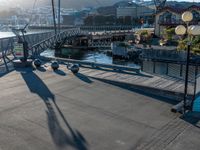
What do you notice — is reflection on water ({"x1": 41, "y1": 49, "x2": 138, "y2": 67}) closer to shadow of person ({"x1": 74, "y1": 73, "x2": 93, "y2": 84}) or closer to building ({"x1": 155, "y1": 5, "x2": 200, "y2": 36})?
building ({"x1": 155, "y1": 5, "x2": 200, "y2": 36})

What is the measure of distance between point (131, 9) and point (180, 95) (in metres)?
120

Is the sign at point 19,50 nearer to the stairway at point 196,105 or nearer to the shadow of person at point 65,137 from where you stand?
the shadow of person at point 65,137

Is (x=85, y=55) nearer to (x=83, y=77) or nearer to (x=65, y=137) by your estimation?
(x=83, y=77)

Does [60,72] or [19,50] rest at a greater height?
[19,50]

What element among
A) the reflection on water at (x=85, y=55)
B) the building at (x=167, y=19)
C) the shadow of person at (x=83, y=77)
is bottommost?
the reflection on water at (x=85, y=55)

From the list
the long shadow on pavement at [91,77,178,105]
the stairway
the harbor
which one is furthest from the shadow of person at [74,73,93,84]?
the stairway

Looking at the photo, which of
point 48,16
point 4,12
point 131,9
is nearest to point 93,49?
point 131,9

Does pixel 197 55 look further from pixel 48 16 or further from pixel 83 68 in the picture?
pixel 48 16

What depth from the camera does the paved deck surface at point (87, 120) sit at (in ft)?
27.5

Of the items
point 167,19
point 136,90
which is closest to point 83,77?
point 136,90

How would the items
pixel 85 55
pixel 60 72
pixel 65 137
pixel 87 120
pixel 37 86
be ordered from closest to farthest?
pixel 65 137 < pixel 87 120 < pixel 37 86 < pixel 60 72 < pixel 85 55

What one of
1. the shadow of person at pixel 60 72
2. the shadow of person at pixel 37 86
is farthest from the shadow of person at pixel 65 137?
the shadow of person at pixel 60 72

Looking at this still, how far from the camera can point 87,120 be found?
33.7 ft

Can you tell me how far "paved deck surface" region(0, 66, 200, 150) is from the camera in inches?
330
